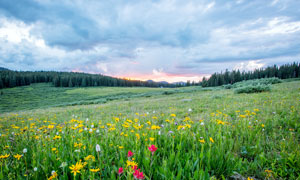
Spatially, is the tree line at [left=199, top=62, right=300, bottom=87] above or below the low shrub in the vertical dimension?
above

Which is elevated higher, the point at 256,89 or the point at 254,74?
the point at 254,74

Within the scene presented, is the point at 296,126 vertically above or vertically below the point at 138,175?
below

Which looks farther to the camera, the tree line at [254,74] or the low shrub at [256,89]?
the tree line at [254,74]

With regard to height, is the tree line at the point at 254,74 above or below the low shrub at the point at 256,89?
above

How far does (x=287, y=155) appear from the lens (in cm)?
238

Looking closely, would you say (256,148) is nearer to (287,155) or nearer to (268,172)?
(287,155)

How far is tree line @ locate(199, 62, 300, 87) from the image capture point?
82188mm

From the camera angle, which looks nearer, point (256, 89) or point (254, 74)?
point (256, 89)

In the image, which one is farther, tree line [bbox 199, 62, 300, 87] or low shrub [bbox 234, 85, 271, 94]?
tree line [bbox 199, 62, 300, 87]

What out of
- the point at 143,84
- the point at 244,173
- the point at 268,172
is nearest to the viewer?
the point at 268,172

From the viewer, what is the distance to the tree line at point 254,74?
3236 inches

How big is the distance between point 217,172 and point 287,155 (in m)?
1.46

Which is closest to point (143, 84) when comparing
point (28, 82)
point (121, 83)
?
point (121, 83)

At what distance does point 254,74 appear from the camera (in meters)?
91.9
